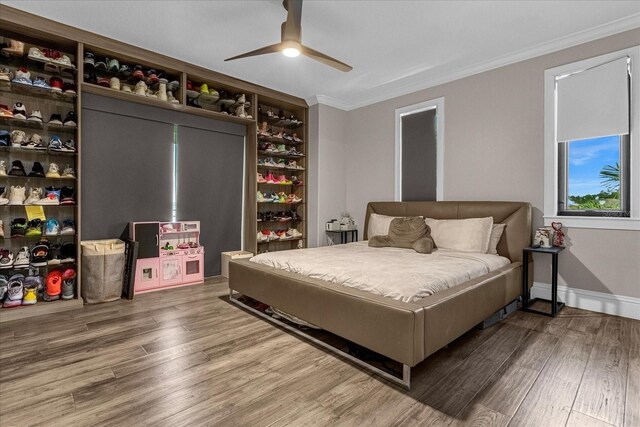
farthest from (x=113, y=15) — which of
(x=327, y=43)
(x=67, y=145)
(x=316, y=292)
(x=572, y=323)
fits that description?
(x=572, y=323)

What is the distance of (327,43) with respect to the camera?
332cm

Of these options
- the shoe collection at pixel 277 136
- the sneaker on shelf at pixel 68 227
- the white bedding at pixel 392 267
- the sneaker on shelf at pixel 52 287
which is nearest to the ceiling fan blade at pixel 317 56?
the white bedding at pixel 392 267

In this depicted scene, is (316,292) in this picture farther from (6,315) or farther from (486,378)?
(6,315)

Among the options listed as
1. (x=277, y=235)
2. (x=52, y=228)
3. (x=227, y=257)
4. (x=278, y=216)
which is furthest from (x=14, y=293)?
(x=278, y=216)

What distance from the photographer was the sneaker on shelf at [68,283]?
10.2 ft

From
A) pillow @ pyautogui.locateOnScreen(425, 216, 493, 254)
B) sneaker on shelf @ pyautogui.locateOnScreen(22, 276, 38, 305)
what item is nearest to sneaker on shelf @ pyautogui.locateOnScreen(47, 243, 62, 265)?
sneaker on shelf @ pyautogui.locateOnScreen(22, 276, 38, 305)

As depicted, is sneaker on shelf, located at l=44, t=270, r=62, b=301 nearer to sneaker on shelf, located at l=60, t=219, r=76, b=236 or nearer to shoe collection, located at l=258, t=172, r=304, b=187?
sneaker on shelf, located at l=60, t=219, r=76, b=236

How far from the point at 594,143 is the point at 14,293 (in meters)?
5.75

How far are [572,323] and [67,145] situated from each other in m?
5.10

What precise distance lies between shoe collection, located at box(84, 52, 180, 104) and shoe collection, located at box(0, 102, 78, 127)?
0.48 meters

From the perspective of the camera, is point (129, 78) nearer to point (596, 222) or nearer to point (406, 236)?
point (406, 236)

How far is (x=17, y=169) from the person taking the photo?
3.00m

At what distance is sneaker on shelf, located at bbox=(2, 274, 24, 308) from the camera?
9.34 feet

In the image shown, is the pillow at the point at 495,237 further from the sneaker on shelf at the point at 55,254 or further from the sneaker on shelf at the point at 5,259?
the sneaker on shelf at the point at 5,259
